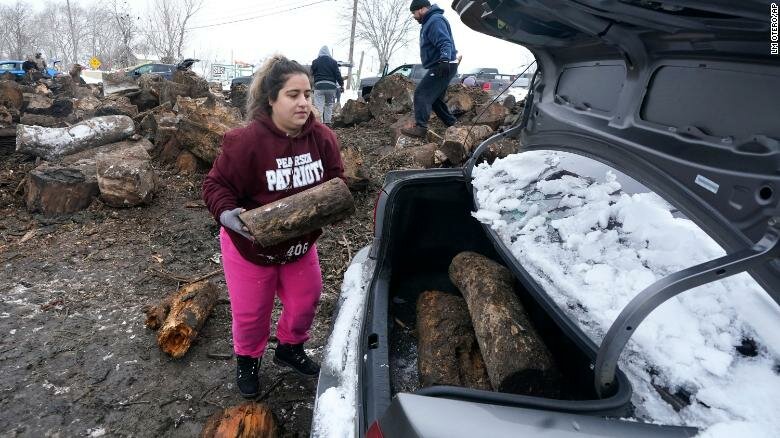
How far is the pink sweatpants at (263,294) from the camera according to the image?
85.6 inches

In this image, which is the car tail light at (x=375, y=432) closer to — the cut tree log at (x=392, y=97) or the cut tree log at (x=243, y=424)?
the cut tree log at (x=243, y=424)

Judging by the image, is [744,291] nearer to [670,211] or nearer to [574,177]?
[670,211]

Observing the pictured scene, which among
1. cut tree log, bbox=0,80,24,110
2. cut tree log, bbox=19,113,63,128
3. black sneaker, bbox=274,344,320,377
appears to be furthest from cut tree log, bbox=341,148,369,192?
cut tree log, bbox=0,80,24,110

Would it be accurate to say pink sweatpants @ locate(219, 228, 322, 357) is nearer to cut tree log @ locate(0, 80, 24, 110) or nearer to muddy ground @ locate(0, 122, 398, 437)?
muddy ground @ locate(0, 122, 398, 437)

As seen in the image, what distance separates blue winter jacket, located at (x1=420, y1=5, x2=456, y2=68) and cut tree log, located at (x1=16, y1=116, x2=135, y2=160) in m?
4.86

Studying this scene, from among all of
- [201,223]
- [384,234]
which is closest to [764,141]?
[384,234]

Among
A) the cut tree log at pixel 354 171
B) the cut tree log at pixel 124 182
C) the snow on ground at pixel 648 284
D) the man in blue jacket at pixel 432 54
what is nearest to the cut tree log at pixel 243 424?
the snow on ground at pixel 648 284

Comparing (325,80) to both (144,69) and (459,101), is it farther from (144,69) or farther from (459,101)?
(144,69)

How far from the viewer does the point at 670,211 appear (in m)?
1.71

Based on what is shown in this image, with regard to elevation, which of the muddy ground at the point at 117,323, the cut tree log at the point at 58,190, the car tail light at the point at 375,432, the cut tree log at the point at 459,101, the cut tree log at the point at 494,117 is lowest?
the muddy ground at the point at 117,323

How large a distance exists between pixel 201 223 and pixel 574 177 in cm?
430

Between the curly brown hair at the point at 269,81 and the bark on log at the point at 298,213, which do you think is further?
the curly brown hair at the point at 269,81

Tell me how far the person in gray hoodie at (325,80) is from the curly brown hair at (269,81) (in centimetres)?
746

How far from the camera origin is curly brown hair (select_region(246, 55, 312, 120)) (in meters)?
1.99
